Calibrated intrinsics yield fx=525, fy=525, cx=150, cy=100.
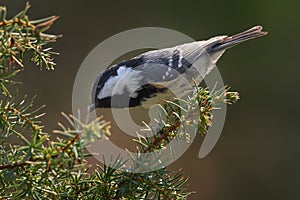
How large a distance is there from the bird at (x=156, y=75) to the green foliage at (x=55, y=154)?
305 mm

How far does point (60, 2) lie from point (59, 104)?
1.54 feet

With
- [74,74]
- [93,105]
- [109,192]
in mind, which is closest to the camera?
[109,192]

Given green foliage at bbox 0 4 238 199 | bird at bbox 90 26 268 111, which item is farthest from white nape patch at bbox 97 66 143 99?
green foliage at bbox 0 4 238 199

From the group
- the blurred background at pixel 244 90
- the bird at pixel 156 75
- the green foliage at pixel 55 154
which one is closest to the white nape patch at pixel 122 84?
the bird at pixel 156 75

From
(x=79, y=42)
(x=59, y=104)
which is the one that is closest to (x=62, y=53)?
(x=79, y=42)

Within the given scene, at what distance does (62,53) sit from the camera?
91.4 inches

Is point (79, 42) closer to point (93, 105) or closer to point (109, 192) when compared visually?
point (93, 105)

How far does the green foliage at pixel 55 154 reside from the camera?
44cm

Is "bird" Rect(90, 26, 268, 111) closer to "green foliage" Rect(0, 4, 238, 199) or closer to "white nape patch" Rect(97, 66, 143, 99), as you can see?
"white nape patch" Rect(97, 66, 143, 99)

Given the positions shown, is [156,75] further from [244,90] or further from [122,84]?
[244,90]

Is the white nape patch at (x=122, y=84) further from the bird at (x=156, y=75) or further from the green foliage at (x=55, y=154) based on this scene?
the green foliage at (x=55, y=154)

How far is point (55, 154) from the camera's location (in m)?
0.43

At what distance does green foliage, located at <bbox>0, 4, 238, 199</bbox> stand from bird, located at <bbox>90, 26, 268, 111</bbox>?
31 centimetres

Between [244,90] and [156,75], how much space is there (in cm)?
128
